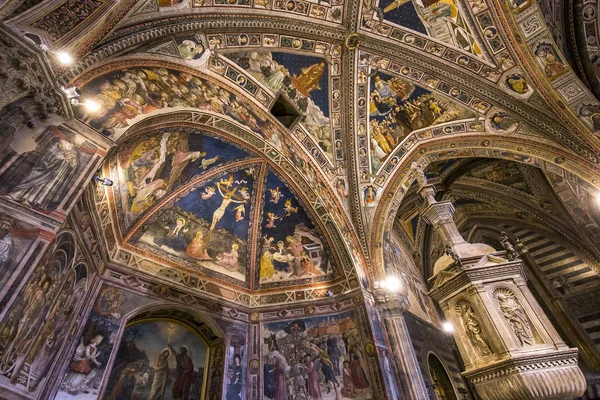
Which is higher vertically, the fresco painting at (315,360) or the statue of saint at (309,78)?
the statue of saint at (309,78)

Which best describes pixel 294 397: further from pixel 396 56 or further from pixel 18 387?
pixel 396 56

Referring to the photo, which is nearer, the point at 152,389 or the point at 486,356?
the point at 486,356

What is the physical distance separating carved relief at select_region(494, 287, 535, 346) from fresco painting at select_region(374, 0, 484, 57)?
6762 mm

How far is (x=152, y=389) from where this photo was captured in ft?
27.5

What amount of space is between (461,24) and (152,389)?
12.4m

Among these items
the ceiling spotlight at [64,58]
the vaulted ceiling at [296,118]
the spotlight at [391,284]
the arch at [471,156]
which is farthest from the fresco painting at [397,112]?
the ceiling spotlight at [64,58]

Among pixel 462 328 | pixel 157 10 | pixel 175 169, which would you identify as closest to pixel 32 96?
pixel 157 10

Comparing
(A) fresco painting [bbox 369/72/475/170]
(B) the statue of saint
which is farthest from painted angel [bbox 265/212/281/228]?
(B) the statue of saint

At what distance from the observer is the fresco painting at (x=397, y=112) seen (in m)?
8.87

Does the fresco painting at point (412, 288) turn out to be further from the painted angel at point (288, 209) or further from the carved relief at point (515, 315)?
the carved relief at point (515, 315)

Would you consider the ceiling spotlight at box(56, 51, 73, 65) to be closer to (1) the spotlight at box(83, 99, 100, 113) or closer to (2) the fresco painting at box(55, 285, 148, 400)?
(1) the spotlight at box(83, 99, 100, 113)

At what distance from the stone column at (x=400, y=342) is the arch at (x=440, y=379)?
3.02 m

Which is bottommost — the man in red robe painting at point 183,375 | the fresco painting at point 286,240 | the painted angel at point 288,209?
the man in red robe painting at point 183,375

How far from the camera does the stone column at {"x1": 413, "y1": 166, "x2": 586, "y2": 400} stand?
9.19 feet
